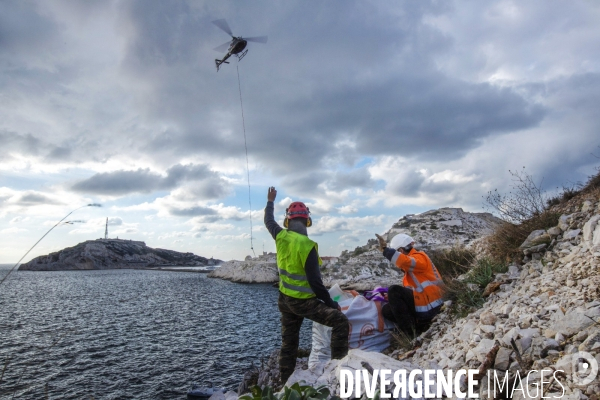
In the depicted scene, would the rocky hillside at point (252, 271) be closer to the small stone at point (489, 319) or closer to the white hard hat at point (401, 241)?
the white hard hat at point (401, 241)

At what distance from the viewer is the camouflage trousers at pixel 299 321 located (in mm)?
4965

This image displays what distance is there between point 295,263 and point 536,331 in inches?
110

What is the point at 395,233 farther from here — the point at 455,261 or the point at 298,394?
the point at 298,394

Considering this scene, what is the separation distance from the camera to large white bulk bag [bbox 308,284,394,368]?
19.0 feet

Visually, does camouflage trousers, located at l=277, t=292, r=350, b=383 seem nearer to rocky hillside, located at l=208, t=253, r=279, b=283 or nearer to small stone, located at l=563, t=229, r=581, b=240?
small stone, located at l=563, t=229, r=581, b=240

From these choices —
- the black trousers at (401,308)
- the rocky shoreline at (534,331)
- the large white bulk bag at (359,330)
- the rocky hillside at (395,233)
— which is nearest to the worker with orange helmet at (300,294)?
the large white bulk bag at (359,330)

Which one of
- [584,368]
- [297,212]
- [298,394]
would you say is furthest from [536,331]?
[297,212]

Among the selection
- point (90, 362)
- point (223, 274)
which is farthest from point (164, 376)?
point (223, 274)

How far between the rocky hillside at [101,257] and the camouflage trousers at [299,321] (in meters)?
165

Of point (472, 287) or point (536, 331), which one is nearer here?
point (536, 331)

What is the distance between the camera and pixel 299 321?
209 inches

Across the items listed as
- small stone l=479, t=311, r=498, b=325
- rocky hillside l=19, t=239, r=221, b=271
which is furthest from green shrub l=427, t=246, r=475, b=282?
rocky hillside l=19, t=239, r=221, b=271

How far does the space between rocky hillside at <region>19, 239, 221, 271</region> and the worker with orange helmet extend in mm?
165049

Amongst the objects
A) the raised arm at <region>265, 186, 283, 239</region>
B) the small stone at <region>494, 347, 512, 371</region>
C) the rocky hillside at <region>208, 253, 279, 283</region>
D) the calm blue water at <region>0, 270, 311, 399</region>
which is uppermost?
the raised arm at <region>265, 186, 283, 239</region>
